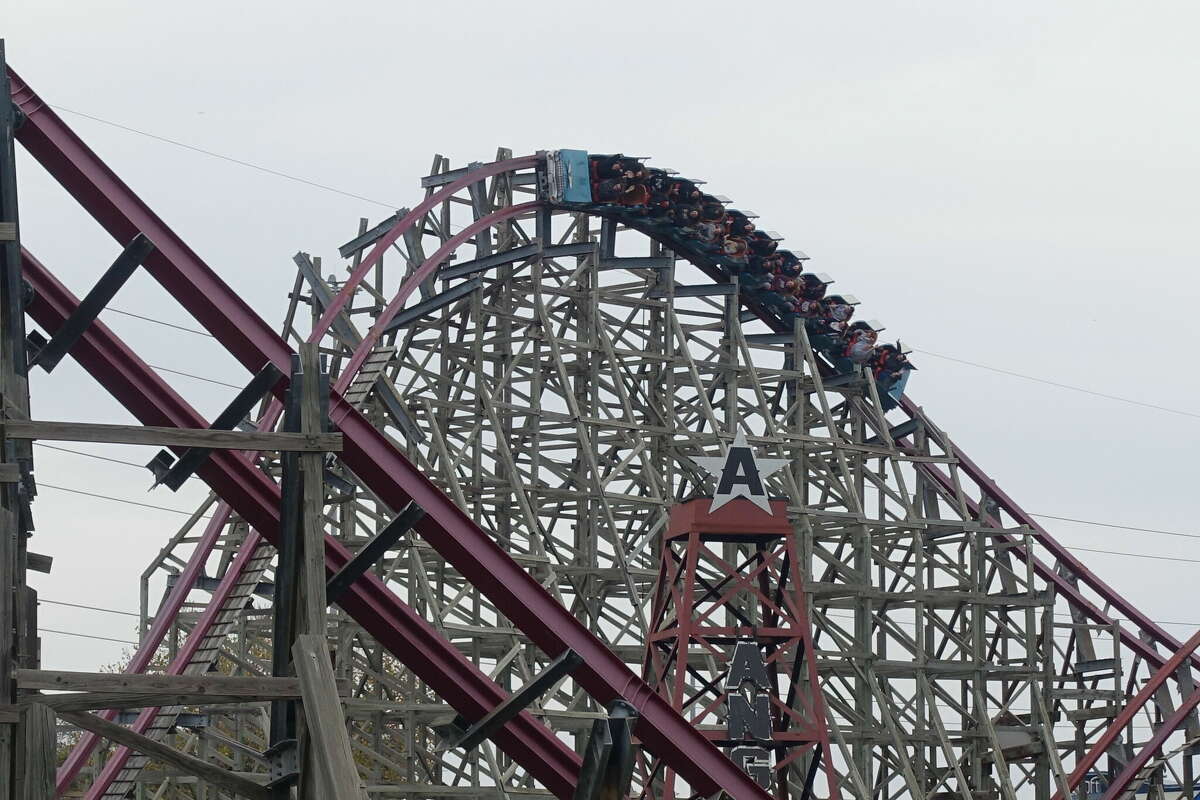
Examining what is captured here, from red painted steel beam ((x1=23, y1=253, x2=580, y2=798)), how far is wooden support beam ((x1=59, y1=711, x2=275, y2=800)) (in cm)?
278

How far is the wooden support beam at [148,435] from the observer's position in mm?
10664

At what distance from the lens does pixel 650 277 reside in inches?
1101

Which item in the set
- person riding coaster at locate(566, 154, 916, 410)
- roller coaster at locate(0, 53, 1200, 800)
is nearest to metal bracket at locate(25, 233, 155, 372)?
roller coaster at locate(0, 53, 1200, 800)

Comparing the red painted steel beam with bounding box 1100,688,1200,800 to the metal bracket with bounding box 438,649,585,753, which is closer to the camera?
the metal bracket with bounding box 438,649,585,753

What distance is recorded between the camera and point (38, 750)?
1014cm

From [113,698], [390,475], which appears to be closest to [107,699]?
[113,698]

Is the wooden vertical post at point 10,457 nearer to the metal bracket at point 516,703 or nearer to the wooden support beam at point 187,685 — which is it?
the wooden support beam at point 187,685

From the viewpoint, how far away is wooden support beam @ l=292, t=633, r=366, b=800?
9953 mm

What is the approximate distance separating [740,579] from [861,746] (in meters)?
6.35

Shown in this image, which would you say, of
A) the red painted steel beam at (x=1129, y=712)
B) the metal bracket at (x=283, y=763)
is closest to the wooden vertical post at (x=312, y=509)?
the metal bracket at (x=283, y=763)

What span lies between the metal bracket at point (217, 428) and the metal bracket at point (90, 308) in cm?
89

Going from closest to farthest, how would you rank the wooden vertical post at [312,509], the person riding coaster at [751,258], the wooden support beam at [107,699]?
the wooden support beam at [107,699] < the wooden vertical post at [312,509] < the person riding coaster at [751,258]

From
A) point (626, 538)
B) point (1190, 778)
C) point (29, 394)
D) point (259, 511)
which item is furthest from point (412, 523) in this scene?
point (1190, 778)

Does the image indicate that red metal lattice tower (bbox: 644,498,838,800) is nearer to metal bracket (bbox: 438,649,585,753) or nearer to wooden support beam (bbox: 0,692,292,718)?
metal bracket (bbox: 438,649,585,753)
